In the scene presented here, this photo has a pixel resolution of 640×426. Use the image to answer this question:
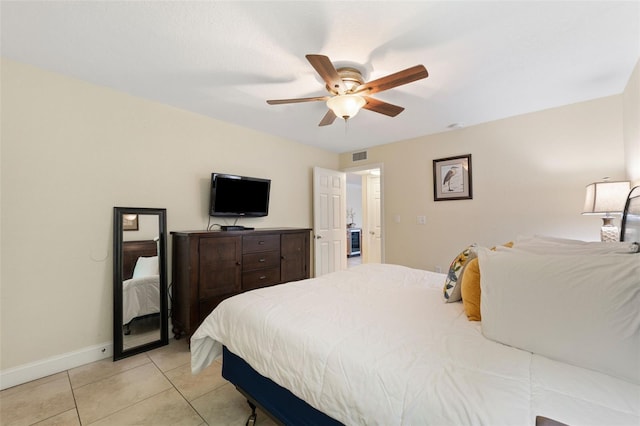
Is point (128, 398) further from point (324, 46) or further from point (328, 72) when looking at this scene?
point (324, 46)

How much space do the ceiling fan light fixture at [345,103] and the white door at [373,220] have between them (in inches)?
148

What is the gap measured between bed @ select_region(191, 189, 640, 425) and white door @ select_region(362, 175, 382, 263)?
4244 millimetres

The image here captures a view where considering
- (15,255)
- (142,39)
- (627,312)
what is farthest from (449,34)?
(15,255)

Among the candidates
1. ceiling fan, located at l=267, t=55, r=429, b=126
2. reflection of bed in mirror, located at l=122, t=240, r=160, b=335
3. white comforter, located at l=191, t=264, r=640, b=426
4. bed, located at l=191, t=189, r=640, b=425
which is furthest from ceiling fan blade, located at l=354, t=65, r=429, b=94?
reflection of bed in mirror, located at l=122, t=240, r=160, b=335

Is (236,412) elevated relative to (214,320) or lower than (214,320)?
lower

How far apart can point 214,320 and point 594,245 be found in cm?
212

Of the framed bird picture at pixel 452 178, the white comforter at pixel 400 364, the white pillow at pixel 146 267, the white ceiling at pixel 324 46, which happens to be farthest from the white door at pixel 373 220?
the white pillow at pixel 146 267

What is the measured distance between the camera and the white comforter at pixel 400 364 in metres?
0.75

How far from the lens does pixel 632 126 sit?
227cm

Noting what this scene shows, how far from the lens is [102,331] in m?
2.41

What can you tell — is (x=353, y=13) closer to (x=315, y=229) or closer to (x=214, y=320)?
(x=214, y=320)

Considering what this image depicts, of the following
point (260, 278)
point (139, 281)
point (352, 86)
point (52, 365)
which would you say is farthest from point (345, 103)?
point (52, 365)

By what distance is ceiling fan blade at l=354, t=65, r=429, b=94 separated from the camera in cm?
168

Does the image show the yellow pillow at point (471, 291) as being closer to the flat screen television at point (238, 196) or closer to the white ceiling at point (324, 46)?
the white ceiling at point (324, 46)
